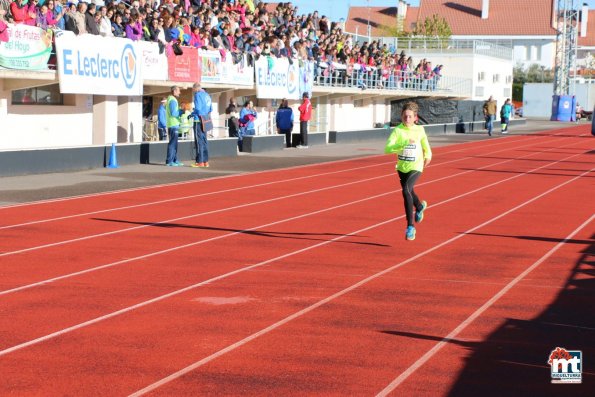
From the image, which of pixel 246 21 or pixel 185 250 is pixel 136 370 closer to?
pixel 185 250

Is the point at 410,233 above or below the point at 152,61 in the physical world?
below

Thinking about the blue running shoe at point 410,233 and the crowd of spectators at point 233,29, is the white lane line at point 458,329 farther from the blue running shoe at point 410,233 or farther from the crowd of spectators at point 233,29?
the crowd of spectators at point 233,29

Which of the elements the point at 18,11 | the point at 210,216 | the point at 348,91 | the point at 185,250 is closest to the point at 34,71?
the point at 18,11

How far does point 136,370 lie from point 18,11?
18251mm

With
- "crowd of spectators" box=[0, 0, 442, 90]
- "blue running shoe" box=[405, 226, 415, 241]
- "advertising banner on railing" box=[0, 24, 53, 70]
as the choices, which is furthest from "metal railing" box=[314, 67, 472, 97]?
"blue running shoe" box=[405, 226, 415, 241]

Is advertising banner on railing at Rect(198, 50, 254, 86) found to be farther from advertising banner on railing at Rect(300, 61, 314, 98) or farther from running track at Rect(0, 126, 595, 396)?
running track at Rect(0, 126, 595, 396)

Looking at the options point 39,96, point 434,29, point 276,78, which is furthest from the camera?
point 434,29

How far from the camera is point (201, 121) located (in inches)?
1035

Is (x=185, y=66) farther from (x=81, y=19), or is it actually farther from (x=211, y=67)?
(x=81, y=19)

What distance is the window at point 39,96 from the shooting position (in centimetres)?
2788

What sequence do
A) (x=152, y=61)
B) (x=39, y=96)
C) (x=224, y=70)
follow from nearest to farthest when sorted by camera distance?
(x=39, y=96) → (x=152, y=61) → (x=224, y=70)

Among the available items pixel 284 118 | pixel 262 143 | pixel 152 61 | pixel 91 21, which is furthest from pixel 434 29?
pixel 91 21

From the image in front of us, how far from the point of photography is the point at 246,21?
126ft

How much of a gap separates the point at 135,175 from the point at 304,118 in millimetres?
13684
